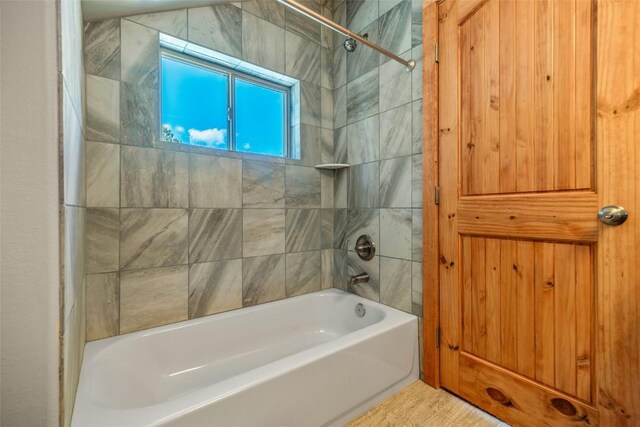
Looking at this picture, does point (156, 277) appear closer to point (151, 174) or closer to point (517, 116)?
point (151, 174)

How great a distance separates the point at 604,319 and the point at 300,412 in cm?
114

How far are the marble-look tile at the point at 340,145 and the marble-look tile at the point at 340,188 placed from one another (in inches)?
3.9

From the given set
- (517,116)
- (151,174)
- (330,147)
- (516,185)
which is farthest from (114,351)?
(517,116)

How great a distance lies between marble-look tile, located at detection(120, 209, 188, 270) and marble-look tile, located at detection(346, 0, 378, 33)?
5.76 feet

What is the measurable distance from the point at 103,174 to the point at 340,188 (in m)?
1.44

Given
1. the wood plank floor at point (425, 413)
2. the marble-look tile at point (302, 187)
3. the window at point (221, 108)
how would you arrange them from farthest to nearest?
the marble-look tile at point (302, 187), the window at point (221, 108), the wood plank floor at point (425, 413)

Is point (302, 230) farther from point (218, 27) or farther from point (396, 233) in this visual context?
point (218, 27)

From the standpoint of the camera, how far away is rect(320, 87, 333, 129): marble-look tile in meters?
2.15

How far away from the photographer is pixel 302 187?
6.63 ft

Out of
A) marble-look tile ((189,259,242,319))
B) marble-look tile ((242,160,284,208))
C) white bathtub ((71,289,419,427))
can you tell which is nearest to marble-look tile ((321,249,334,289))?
white bathtub ((71,289,419,427))

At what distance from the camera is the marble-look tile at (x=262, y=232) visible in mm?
1781

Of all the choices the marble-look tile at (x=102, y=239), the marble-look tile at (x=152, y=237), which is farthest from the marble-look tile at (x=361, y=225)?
the marble-look tile at (x=102, y=239)

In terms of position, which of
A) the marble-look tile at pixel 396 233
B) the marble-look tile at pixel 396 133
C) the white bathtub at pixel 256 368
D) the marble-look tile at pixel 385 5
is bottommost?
the white bathtub at pixel 256 368

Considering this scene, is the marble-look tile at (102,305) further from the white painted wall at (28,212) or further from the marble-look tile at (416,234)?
the marble-look tile at (416,234)
